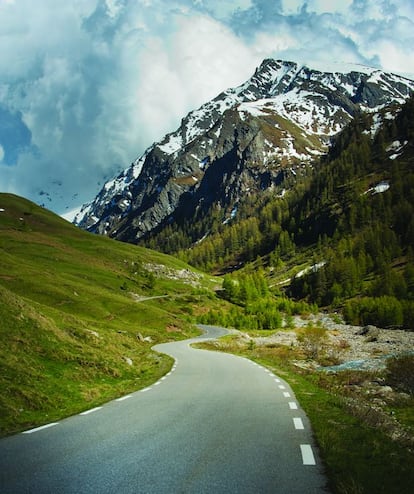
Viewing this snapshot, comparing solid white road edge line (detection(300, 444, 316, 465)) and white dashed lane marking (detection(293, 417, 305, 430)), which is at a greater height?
solid white road edge line (detection(300, 444, 316, 465))

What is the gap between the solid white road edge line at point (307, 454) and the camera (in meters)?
7.82

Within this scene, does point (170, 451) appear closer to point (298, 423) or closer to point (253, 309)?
point (298, 423)

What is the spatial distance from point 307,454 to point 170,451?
2.77 m

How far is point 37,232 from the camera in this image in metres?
154

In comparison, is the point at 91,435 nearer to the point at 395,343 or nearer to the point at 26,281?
the point at 26,281

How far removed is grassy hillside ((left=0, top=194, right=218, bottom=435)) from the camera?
49.4ft

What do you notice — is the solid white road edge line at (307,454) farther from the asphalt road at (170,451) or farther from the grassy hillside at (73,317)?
the grassy hillside at (73,317)

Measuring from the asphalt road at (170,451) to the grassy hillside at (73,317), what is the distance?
86.5 inches

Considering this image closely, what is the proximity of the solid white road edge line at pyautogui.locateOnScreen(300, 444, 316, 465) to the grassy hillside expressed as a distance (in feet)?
23.8

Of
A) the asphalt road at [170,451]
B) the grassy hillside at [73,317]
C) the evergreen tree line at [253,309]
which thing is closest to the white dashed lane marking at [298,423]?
the asphalt road at [170,451]

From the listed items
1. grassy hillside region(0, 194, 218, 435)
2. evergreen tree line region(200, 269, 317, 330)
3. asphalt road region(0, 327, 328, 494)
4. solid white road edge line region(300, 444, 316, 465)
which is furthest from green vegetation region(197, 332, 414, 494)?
evergreen tree line region(200, 269, 317, 330)

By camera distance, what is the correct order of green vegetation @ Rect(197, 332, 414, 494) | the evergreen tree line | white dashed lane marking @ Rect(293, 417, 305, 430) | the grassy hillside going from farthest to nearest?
the evergreen tree line < the grassy hillside < white dashed lane marking @ Rect(293, 417, 305, 430) < green vegetation @ Rect(197, 332, 414, 494)

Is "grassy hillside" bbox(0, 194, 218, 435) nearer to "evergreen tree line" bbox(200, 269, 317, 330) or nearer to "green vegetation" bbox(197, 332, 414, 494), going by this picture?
"green vegetation" bbox(197, 332, 414, 494)

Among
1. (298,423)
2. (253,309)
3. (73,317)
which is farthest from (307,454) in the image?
(253,309)
